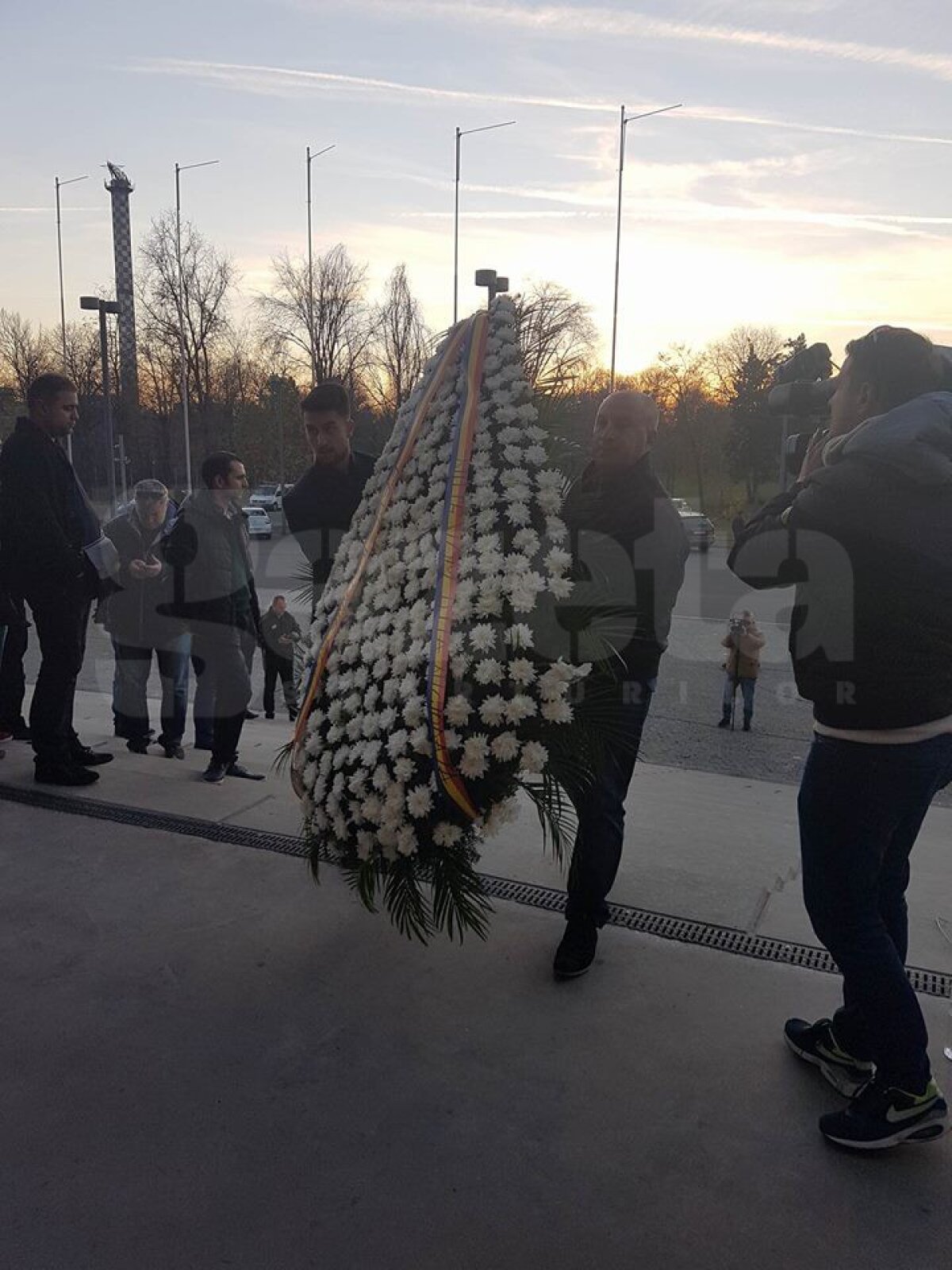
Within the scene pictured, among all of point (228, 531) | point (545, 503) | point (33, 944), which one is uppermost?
point (545, 503)

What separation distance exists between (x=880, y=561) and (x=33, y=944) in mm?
2798

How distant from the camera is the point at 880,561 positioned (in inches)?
85.4

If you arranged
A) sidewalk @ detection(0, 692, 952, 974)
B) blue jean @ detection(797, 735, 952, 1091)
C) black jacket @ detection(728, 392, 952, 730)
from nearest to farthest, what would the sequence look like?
black jacket @ detection(728, 392, 952, 730)
blue jean @ detection(797, 735, 952, 1091)
sidewalk @ detection(0, 692, 952, 974)

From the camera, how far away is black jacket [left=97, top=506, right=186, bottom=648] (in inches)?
219

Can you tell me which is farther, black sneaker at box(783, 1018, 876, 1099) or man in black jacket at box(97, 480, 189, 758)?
man in black jacket at box(97, 480, 189, 758)

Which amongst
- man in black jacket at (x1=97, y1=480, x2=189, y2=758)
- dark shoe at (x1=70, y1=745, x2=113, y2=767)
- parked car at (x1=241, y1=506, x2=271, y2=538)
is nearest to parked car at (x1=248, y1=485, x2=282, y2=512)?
parked car at (x1=241, y1=506, x2=271, y2=538)

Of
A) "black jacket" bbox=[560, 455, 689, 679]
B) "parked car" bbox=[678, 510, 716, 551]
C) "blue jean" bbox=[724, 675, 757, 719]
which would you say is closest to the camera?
"black jacket" bbox=[560, 455, 689, 679]

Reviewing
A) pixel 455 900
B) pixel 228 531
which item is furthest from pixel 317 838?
pixel 228 531

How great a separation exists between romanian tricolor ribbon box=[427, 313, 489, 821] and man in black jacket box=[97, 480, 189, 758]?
3.28 metres

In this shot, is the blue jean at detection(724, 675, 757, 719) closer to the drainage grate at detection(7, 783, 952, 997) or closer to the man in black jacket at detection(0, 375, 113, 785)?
the drainage grate at detection(7, 783, 952, 997)

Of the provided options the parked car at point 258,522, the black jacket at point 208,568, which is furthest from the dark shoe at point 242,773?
the parked car at point 258,522

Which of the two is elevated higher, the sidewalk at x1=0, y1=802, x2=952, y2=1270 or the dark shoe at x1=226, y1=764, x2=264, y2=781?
the sidewalk at x1=0, y1=802, x2=952, y2=1270

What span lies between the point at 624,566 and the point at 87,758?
345 cm

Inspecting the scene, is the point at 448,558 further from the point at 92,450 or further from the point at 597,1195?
the point at 92,450
